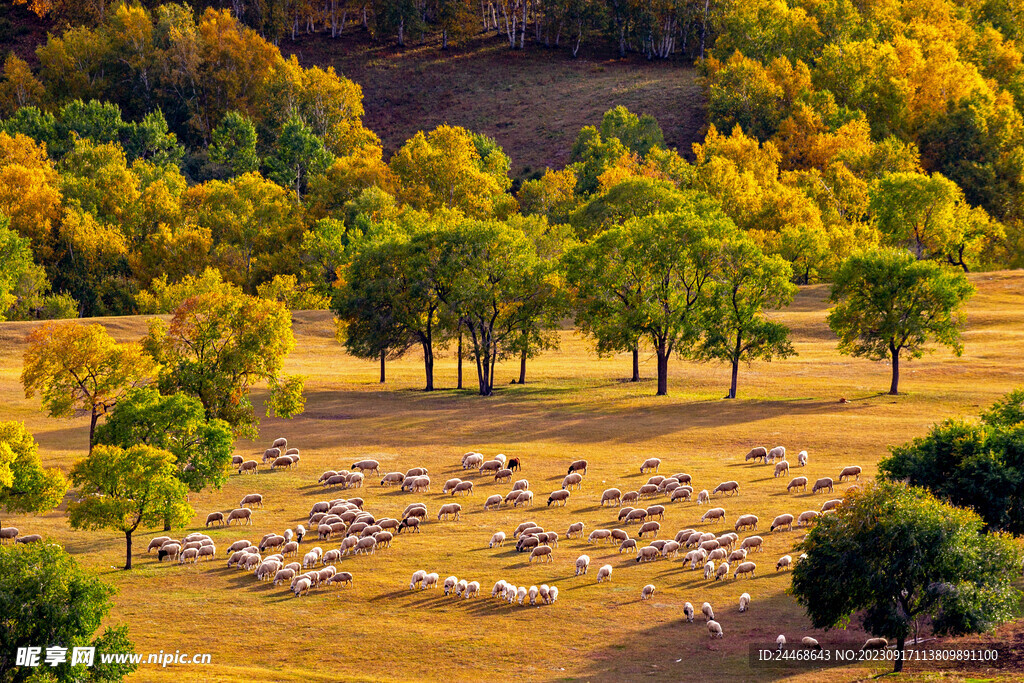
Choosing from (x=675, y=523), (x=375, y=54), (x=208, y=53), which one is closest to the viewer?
(x=675, y=523)

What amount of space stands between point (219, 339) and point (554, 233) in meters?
42.1

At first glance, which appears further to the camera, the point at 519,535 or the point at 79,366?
the point at 79,366

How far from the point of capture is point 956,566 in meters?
32.7

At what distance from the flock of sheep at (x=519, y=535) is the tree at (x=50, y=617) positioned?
11017 mm

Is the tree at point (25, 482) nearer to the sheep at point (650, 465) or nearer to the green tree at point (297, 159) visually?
the sheep at point (650, 465)

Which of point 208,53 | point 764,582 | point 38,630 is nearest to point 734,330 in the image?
point 764,582

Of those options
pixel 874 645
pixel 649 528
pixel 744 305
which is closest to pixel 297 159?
pixel 744 305

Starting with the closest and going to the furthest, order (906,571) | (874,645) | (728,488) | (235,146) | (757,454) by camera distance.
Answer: (906,571), (874,645), (728,488), (757,454), (235,146)

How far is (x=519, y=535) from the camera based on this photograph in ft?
152

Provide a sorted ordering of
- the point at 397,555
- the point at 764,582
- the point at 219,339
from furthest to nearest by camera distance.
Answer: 1. the point at 219,339
2. the point at 397,555
3. the point at 764,582

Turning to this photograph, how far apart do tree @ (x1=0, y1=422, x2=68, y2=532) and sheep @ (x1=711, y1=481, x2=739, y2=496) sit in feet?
96.5

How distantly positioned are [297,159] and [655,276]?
264 ft

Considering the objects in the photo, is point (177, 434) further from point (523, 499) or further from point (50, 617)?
point (50, 617)

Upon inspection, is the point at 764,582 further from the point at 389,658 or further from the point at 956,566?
the point at 389,658
